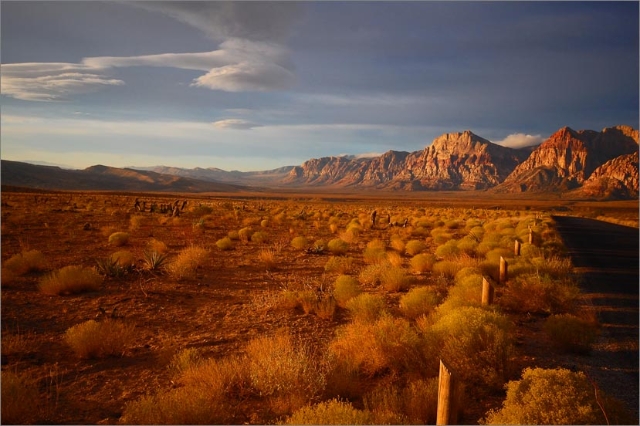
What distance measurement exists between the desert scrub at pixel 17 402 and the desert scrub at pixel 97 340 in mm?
1539

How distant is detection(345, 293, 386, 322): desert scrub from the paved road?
3.94 m

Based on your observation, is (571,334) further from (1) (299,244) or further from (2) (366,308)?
(1) (299,244)

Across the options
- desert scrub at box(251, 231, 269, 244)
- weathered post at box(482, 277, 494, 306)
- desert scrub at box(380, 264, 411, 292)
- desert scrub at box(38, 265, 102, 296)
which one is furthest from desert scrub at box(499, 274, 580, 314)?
desert scrub at box(251, 231, 269, 244)

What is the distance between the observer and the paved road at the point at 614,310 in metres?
5.91

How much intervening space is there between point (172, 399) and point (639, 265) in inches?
755

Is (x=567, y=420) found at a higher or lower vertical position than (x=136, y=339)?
higher

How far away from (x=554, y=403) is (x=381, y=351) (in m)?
2.64

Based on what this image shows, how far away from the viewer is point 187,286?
37.8ft

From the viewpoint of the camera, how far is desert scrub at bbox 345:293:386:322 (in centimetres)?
818

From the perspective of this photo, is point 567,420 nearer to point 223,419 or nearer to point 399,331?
point 399,331

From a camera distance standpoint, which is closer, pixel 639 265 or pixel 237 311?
pixel 237 311

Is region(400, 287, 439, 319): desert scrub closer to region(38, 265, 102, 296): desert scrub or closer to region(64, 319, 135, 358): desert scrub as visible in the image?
region(64, 319, 135, 358): desert scrub

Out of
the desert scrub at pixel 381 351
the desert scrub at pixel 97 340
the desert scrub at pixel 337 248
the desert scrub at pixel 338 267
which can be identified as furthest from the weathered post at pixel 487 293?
the desert scrub at pixel 337 248

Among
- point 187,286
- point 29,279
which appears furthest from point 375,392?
point 29,279
